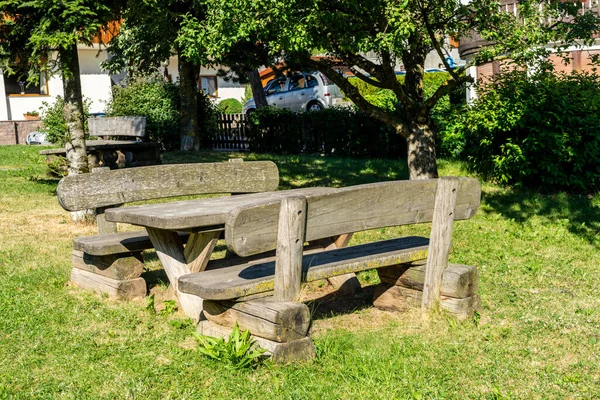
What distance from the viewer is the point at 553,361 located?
16.1 feet

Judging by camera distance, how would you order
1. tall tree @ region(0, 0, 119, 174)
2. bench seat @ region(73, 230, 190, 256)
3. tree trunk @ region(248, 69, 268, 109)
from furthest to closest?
tree trunk @ region(248, 69, 268, 109)
tall tree @ region(0, 0, 119, 174)
bench seat @ region(73, 230, 190, 256)

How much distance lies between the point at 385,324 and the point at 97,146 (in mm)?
9509

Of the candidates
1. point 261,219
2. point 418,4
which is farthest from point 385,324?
point 418,4

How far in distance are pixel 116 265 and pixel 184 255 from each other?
699 millimetres

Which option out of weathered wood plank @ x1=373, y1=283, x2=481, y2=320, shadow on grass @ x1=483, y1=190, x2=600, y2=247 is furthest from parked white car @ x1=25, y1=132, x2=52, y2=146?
weathered wood plank @ x1=373, y1=283, x2=481, y2=320

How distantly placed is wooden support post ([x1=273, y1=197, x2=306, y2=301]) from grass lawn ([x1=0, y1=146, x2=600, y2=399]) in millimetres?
473

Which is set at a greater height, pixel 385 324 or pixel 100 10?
pixel 100 10

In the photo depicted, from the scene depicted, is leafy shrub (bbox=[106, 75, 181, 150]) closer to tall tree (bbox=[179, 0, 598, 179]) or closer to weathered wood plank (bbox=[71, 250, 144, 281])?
tall tree (bbox=[179, 0, 598, 179])

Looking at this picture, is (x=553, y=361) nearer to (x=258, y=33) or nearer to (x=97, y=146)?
(x=258, y=33)

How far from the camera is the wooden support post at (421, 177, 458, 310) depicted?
5465mm

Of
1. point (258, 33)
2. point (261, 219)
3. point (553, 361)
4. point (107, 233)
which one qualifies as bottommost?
point (553, 361)

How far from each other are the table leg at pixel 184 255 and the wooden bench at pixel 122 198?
0.46 metres

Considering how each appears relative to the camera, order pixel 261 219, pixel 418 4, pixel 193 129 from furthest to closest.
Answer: pixel 193 129
pixel 418 4
pixel 261 219

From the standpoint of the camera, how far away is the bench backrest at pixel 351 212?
173 inches
